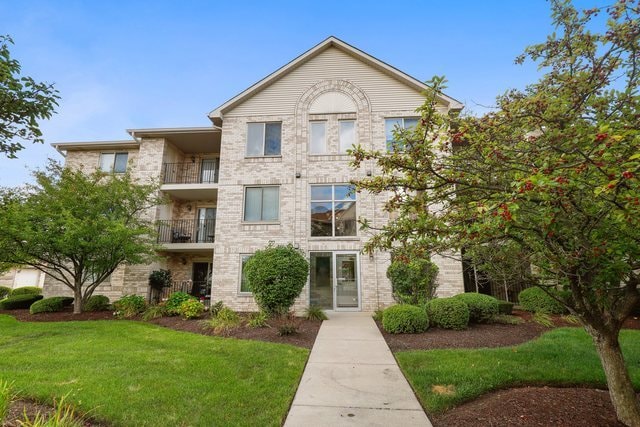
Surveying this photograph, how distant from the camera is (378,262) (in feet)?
41.0

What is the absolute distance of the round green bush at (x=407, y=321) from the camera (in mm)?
8297

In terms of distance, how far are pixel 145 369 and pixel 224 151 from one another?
1054 cm

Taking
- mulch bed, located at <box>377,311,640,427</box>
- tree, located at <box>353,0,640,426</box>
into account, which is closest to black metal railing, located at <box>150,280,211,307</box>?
mulch bed, located at <box>377,311,640,427</box>

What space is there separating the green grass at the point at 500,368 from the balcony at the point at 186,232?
11785 mm

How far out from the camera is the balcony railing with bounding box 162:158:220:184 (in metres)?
15.8

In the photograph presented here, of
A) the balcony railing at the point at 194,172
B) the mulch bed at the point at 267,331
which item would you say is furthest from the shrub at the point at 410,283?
the balcony railing at the point at 194,172

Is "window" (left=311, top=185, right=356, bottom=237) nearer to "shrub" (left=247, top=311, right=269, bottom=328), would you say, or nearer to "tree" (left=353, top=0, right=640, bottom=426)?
"shrub" (left=247, top=311, right=269, bottom=328)

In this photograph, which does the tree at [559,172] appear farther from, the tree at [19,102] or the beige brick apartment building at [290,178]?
the beige brick apartment building at [290,178]

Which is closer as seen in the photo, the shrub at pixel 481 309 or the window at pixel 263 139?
the shrub at pixel 481 309

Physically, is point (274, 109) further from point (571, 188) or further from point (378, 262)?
point (571, 188)

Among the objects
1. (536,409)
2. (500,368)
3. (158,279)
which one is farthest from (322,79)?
(536,409)

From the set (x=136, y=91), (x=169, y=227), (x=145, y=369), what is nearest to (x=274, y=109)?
(x=169, y=227)

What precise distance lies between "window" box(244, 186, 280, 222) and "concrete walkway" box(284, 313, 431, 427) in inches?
274

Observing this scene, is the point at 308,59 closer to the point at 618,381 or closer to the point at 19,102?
the point at 19,102
